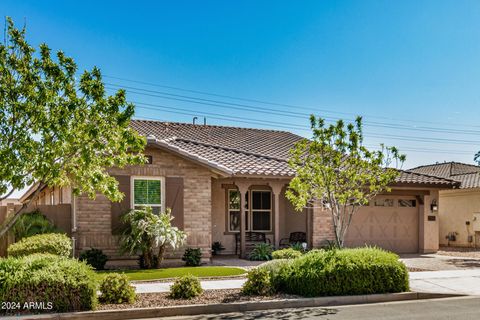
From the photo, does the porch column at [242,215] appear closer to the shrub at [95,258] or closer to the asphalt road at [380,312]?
the shrub at [95,258]

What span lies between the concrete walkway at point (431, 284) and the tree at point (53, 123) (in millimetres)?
3291

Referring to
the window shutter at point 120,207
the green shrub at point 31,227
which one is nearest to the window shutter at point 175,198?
the window shutter at point 120,207

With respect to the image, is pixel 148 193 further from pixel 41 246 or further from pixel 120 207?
pixel 41 246

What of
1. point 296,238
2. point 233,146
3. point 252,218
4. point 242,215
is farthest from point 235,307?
point 233,146

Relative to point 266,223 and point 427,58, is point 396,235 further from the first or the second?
point 427,58

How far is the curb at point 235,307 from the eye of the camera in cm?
904

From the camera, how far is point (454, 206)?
92.7 feet

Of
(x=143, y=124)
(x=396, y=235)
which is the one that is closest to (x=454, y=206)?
(x=396, y=235)

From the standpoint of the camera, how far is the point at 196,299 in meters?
10.3

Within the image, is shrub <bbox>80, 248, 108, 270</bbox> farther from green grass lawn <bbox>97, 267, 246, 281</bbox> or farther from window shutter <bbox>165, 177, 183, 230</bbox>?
window shutter <bbox>165, 177, 183, 230</bbox>

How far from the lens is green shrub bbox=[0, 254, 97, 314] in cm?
895

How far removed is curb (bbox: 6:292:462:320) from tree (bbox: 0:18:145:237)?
2.34 m

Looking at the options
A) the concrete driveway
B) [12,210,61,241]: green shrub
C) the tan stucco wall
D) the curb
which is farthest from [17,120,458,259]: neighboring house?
the curb

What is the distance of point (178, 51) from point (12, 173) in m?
11.6
